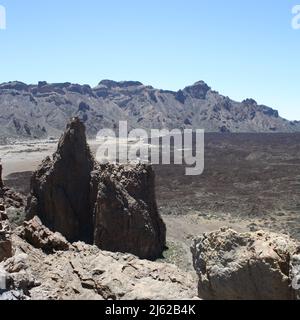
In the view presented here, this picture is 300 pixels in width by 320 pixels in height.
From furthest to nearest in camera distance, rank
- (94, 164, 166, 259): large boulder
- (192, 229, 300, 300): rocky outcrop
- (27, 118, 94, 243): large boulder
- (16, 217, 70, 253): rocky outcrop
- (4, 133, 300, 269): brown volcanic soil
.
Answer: (4, 133, 300, 269): brown volcanic soil, (27, 118, 94, 243): large boulder, (94, 164, 166, 259): large boulder, (16, 217, 70, 253): rocky outcrop, (192, 229, 300, 300): rocky outcrop

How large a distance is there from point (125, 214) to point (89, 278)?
15.0 m

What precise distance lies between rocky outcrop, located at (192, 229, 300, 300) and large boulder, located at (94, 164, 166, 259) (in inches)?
675

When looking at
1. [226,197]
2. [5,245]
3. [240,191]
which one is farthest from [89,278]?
[240,191]

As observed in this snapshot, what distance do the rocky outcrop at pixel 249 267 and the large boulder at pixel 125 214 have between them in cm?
1714

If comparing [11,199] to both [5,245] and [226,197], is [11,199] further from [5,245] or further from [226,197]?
[226,197]

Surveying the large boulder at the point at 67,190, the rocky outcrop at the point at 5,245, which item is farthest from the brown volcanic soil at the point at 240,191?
the rocky outcrop at the point at 5,245

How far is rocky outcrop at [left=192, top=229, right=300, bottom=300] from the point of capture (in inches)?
369

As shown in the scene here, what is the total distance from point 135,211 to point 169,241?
571 cm

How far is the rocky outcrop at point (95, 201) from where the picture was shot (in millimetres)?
27438

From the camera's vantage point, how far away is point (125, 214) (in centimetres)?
2745

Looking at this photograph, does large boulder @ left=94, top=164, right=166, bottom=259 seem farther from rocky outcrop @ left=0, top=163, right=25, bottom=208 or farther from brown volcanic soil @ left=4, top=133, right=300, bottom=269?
rocky outcrop @ left=0, top=163, right=25, bottom=208

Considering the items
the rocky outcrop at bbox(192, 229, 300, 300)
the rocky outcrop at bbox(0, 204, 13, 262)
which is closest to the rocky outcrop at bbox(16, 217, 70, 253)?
the rocky outcrop at bbox(0, 204, 13, 262)

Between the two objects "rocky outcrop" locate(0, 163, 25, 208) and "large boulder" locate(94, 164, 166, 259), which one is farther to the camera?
"rocky outcrop" locate(0, 163, 25, 208)
